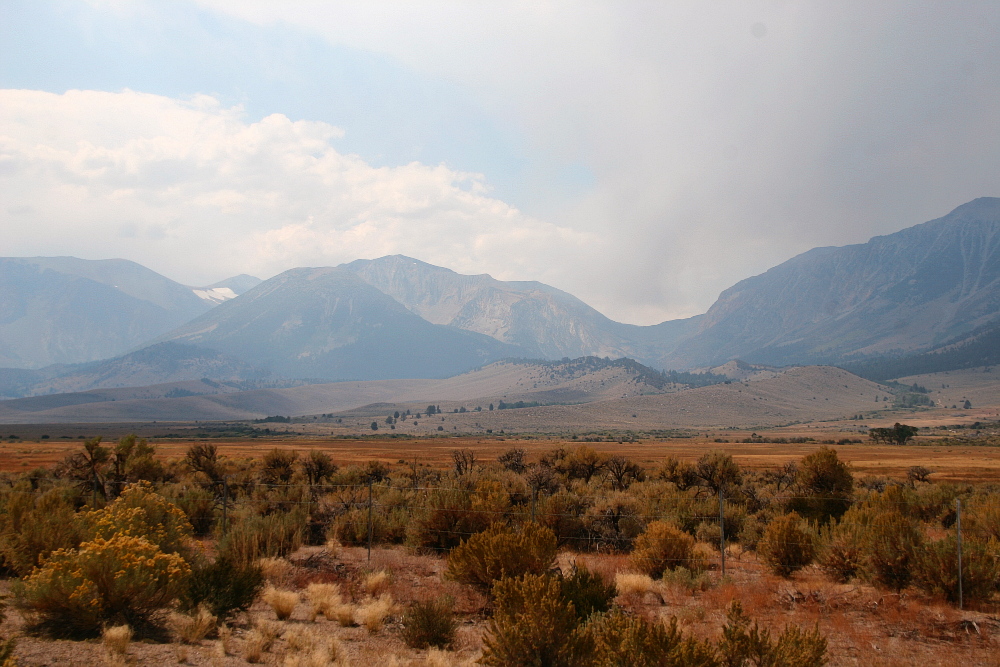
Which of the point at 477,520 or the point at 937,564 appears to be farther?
the point at 477,520

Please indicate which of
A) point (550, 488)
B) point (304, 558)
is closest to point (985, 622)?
point (304, 558)

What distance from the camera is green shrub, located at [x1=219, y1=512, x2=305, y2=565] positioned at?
46.2 feet

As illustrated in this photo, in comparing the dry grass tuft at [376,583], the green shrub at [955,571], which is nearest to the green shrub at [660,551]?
the green shrub at [955,571]

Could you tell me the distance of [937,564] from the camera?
1170cm

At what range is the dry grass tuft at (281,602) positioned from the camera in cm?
1091

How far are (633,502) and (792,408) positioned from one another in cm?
19617

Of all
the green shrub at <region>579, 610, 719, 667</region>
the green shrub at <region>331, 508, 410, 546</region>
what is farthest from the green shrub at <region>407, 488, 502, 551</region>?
the green shrub at <region>579, 610, 719, 667</region>

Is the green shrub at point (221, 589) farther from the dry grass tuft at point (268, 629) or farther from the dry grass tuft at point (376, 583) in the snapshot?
the dry grass tuft at point (376, 583)

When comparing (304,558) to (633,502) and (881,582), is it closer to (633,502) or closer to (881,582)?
(633,502)

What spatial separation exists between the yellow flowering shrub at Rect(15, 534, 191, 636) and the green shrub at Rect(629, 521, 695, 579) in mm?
9739

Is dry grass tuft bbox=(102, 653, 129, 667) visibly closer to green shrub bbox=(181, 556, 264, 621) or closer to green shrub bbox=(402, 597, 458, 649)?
green shrub bbox=(181, 556, 264, 621)

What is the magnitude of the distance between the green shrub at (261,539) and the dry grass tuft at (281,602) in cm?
218

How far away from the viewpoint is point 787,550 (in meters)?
14.5

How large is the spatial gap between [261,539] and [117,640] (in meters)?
6.75
